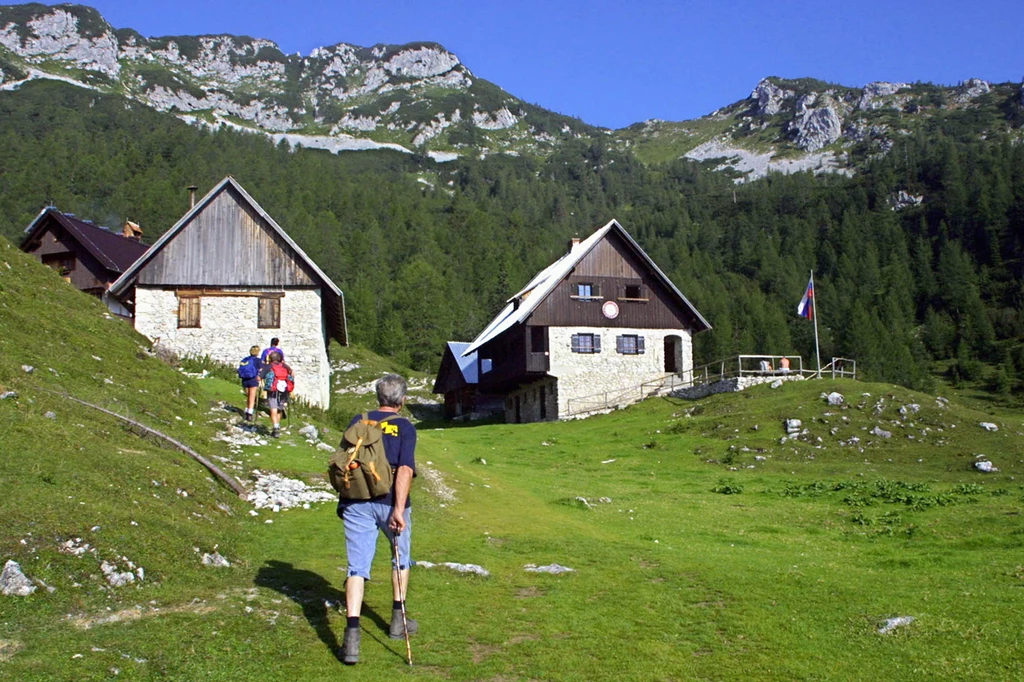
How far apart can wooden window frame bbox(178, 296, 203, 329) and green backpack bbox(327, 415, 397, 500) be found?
1241 inches

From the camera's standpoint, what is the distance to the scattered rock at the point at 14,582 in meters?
8.20

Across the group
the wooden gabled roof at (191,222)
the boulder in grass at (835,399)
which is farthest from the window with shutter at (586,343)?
the boulder in grass at (835,399)

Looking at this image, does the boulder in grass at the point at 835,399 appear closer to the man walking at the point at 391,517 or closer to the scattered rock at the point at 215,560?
the scattered rock at the point at 215,560

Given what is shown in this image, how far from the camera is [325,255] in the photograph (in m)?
126

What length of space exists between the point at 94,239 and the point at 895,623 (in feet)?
154

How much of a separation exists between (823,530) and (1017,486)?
8.68 meters

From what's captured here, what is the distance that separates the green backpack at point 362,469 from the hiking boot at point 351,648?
1.29 m

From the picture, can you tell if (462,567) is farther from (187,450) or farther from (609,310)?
(609,310)

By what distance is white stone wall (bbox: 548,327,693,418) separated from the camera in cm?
5150

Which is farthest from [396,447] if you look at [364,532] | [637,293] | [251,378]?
[637,293]

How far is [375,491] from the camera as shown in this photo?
8531 mm

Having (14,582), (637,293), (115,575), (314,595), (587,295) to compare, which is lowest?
(314,595)

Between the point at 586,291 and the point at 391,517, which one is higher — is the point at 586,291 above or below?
above

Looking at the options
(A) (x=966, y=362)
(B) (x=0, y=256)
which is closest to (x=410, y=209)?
(A) (x=966, y=362)
